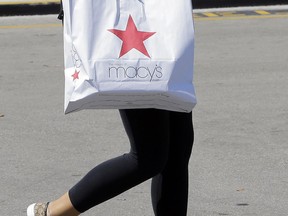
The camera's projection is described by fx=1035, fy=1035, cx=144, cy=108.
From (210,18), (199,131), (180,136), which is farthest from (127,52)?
(210,18)

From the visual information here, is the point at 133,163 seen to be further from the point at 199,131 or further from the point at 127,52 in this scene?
the point at 199,131

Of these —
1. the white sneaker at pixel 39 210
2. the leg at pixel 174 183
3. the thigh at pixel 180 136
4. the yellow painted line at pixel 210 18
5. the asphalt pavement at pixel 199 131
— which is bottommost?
the yellow painted line at pixel 210 18

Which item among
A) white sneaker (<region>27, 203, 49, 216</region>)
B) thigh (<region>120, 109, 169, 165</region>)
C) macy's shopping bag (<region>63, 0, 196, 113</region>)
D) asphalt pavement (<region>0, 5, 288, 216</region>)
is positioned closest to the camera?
macy's shopping bag (<region>63, 0, 196, 113</region>)

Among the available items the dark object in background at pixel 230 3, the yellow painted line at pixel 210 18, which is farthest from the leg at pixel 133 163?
the dark object in background at pixel 230 3

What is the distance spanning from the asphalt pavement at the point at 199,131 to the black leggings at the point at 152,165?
975mm

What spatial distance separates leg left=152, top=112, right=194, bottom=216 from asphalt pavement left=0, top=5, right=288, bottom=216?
96 centimetres

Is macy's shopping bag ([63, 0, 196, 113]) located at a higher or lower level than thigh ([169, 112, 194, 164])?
higher

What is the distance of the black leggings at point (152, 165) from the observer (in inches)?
155

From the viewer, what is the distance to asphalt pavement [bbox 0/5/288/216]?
211 inches

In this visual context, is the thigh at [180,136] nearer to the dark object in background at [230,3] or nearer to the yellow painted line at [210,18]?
the yellow painted line at [210,18]

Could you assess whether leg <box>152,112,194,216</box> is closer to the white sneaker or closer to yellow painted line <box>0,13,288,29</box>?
the white sneaker

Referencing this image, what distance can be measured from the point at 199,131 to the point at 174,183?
272 cm

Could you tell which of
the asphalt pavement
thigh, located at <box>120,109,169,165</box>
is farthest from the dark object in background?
thigh, located at <box>120,109,169,165</box>

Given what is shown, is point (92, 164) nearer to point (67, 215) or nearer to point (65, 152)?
point (65, 152)
